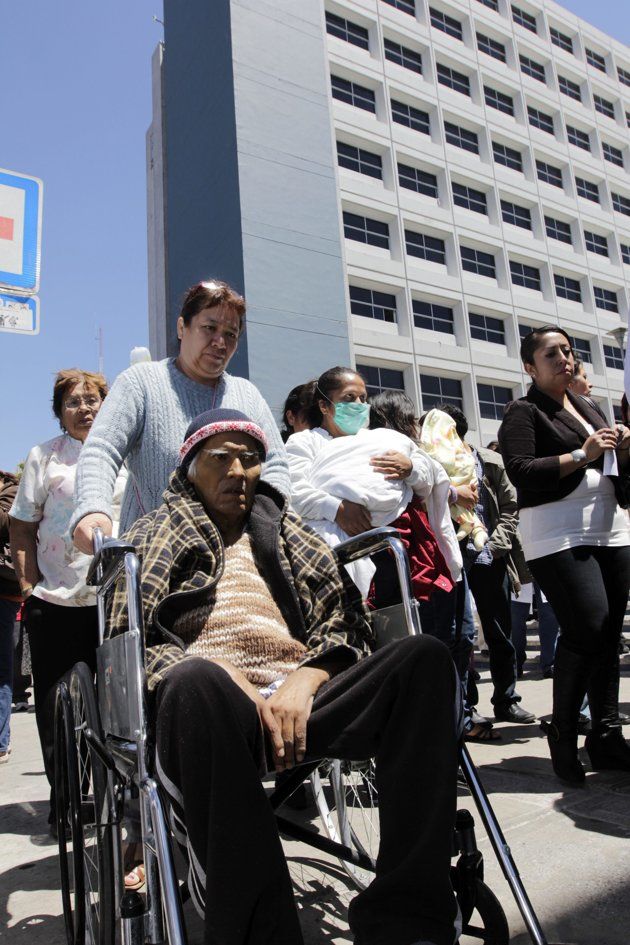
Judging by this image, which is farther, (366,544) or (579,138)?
(579,138)

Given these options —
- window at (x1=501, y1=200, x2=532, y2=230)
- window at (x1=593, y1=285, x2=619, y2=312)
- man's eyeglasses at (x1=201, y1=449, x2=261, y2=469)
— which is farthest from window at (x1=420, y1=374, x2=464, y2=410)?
man's eyeglasses at (x1=201, y1=449, x2=261, y2=469)

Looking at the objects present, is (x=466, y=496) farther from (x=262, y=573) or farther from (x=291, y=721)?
(x=291, y=721)

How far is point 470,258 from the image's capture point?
29.1m

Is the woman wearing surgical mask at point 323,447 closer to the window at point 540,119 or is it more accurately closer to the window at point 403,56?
the window at point 403,56

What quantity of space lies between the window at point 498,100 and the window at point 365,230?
9.89 meters

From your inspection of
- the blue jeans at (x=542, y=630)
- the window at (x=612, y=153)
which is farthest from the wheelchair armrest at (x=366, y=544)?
the window at (x=612, y=153)

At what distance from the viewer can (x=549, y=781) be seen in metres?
3.15

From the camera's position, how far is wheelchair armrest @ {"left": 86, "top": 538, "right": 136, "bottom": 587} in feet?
5.63

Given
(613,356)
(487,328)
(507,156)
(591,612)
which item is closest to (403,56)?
(507,156)

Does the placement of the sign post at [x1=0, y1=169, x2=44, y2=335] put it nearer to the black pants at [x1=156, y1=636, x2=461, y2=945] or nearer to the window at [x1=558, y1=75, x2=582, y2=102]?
the black pants at [x1=156, y1=636, x2=461, y2=945]

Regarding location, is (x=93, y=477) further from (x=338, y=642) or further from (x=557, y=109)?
(x=557, y=109)

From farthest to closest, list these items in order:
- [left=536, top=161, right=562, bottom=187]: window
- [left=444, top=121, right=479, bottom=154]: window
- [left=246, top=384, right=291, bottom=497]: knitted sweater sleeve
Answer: [left=536, top=161, right=562, bottom=187]: window, [left=444, top=121, right=479, bottom=154]: window, [left=246, top=384, right=291, bottom=497]: knitted sweater sleeve

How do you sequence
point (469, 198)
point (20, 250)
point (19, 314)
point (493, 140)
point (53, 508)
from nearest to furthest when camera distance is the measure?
point (53, 508)
point (19, 314)
point (20, 250)
point (469, 198)
point (493, 140)

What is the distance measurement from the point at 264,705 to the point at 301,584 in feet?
1.77
